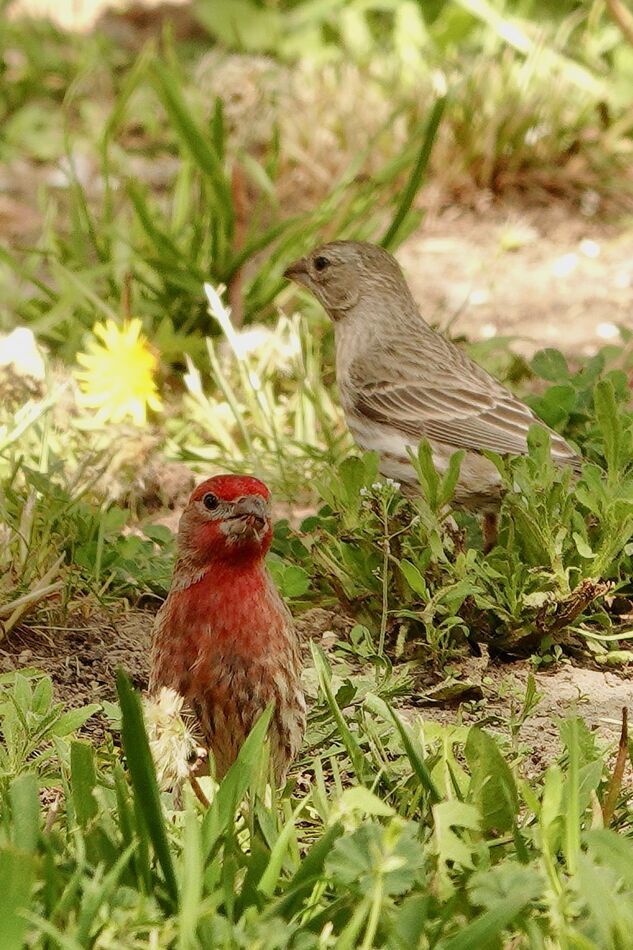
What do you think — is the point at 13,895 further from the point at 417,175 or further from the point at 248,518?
the point at 417,175

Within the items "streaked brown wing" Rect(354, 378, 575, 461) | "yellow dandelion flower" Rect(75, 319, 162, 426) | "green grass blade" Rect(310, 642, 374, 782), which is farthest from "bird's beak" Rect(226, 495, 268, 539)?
A: "yellow dandelion flower" Rect(75, 319, 162, 426)

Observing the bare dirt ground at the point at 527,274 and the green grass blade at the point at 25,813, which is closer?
the green grass blade at the point at 25,813

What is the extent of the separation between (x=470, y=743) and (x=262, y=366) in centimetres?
302

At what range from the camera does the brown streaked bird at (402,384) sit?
217 inches

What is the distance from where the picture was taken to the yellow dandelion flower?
575cm

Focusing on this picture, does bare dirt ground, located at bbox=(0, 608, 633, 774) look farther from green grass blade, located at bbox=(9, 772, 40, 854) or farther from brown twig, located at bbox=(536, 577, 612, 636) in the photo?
green grass blade, located at bbox=(9, 772, 40, 854)

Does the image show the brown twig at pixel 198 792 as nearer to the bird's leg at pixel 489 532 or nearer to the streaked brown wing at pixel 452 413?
the bird's leg at pixel 489 532

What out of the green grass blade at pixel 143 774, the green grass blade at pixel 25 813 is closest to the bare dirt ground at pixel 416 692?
the green grass blade at pixel 25 813

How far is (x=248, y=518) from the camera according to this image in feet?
11.7

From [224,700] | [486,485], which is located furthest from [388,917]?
[486,485]

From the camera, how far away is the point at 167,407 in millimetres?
6363

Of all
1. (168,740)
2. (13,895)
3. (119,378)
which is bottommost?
(13,895)

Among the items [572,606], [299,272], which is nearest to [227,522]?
[572,606]

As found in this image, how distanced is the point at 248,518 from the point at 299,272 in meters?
3.00
